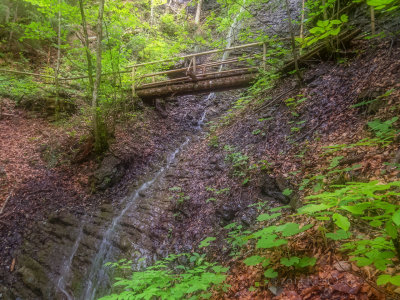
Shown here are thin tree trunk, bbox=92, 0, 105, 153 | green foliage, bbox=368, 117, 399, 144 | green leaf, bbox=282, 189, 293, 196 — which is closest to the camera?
green foliage, bbox=368, 117, 399, 144

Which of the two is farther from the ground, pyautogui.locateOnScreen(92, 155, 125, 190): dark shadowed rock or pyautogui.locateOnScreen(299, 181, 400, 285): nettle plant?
pyautogui.locateOnScreen(92, 155, 125, 190): dark shadowed rock

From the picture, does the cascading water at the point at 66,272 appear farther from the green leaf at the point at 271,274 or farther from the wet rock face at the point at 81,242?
the green leaf at the point at 271,274

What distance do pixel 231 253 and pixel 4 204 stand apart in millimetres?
6273

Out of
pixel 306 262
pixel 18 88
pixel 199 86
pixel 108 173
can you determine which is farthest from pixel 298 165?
pixel 18 88

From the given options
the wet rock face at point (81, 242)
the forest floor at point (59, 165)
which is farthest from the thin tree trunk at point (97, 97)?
the wet rock face at point (81, 242)

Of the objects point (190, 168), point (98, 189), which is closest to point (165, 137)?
point (190, 168)

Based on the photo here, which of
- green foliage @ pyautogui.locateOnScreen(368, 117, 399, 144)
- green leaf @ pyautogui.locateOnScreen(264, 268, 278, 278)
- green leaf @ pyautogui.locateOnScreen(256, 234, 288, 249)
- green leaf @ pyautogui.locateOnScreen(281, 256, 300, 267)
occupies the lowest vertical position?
green leaf @ pyautogui.locateOnScreen(264, 268, 278, 278)

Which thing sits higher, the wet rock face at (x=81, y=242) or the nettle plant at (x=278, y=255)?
the nettle plant at (x=278, y=255)

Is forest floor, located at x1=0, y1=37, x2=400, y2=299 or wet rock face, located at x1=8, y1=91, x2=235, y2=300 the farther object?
wet rock face, located at x1=8, y1=91, x2=235, y2=300

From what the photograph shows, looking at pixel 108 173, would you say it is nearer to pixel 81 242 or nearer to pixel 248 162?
pixel 81 242

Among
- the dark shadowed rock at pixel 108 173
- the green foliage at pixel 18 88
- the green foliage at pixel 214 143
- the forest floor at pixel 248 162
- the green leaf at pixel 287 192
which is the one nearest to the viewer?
the forest floor at pixel 248 162

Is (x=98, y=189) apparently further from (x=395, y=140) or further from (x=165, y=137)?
(x=395, y=140)

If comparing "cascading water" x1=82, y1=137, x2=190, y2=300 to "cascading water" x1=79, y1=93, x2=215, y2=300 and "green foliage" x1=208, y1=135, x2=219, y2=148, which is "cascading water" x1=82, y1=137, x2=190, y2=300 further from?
"green foliage" x1=208, y1=135, x2=219, y2=148

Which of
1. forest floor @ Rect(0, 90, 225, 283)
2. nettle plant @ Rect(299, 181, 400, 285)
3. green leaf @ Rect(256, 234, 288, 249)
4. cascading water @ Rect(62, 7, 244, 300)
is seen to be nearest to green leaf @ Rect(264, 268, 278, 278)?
green leaf @ Rect(256, 234, 288, 249)
